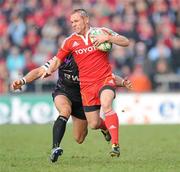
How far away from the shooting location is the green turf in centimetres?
1025

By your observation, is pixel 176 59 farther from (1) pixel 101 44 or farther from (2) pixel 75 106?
(1) pixel 101 44

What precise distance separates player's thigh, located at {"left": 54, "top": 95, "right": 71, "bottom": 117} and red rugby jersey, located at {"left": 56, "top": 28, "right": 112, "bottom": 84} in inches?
22.5

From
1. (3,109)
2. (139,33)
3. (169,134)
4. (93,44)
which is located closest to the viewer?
(93,44)

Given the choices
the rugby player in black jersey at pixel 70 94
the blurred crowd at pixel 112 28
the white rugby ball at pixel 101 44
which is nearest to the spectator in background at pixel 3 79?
the blurred crowd at pixel 112 28

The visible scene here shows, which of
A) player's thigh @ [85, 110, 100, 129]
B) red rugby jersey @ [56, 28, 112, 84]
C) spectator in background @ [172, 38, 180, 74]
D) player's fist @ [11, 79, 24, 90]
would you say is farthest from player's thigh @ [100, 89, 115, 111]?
spectator in background @ [172, 38, 180, 74]

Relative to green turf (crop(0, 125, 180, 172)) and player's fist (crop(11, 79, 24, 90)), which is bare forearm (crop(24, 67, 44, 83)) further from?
green turf (crop(0, 125, 180, 172))

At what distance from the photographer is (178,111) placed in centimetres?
2298

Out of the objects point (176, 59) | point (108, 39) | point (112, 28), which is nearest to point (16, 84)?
point (108, 39)

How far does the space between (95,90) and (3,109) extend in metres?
11.7

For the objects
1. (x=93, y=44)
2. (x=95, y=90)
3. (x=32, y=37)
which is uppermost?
(x=32, y=37)

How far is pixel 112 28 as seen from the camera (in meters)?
24.9

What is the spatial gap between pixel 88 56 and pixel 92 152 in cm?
247

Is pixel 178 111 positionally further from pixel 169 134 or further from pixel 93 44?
pixel 93 44

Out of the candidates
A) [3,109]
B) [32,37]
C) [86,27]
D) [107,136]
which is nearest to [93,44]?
[86,27]
